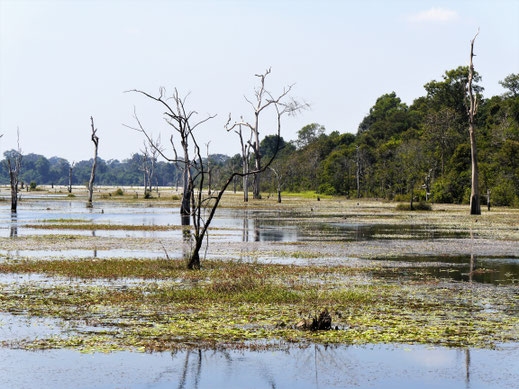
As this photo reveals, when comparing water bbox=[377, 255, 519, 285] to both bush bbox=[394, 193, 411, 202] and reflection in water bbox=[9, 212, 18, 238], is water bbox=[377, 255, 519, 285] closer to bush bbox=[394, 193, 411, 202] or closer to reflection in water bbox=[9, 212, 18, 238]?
reflection in water bbox=[9, 212, 18, 238]

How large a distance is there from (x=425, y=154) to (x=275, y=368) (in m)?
100

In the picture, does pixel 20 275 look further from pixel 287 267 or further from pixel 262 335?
pixel 262 335

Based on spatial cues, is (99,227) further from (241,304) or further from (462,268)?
(241,304)

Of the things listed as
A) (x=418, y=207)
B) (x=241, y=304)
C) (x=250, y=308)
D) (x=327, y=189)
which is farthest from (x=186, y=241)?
(x=327, y=189)

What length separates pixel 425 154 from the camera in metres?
107

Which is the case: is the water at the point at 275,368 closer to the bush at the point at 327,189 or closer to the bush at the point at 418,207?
the bush at the point at 418,207

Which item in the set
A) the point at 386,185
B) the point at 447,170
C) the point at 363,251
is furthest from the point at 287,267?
the point at 386,185

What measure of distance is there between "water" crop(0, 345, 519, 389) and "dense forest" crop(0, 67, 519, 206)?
54744 mm

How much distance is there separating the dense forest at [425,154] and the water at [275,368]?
54.7 meters

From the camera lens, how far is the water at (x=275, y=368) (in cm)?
1013

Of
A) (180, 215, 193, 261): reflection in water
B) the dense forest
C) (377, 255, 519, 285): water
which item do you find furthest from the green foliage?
(377, 255, 519, 285): water

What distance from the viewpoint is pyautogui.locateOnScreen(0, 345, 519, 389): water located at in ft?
33.2

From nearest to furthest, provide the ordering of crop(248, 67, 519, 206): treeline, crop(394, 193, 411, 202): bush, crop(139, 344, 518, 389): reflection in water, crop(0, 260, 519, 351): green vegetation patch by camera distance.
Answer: crop(139, 344, 518, 389): reflection in water < crop(0, 260, 519, 351): green vegetation patch < crop(248, 67, 519, 206): treeline < crop(394, 193, 411, 202): bush

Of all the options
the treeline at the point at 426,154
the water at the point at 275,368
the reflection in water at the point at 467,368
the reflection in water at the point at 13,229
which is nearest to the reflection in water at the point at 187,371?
the water at the point at 275,368
